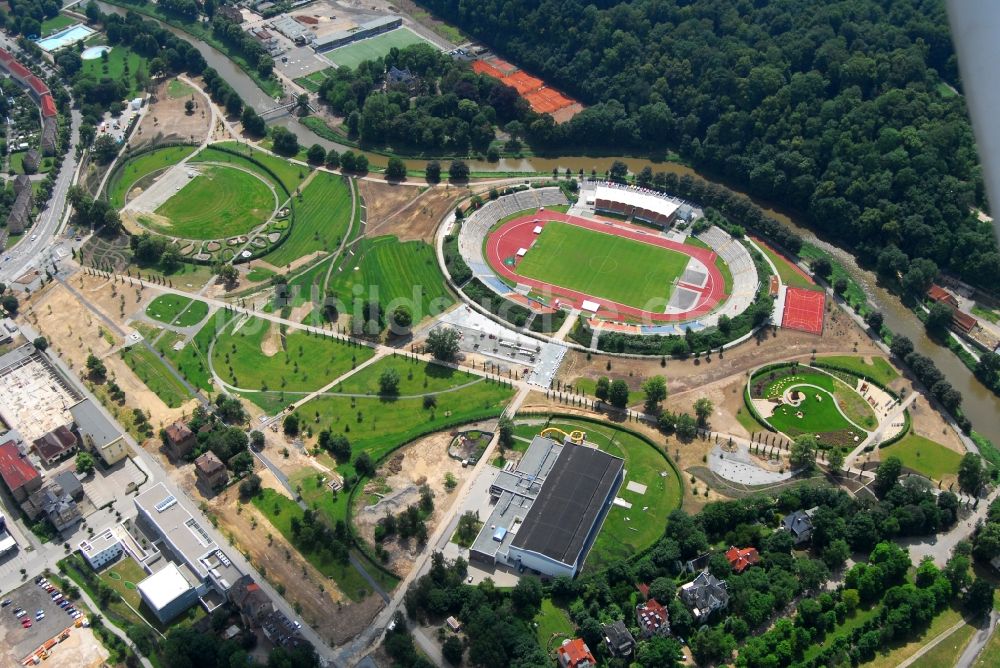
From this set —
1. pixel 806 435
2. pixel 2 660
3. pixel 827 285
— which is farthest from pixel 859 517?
pixel 2 660

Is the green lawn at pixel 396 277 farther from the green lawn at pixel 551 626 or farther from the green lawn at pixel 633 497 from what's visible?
the green lawn at pixel 551 626

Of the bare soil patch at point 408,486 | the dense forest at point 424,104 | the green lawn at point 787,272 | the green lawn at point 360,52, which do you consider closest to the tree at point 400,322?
the bare soil patch at point 408,486

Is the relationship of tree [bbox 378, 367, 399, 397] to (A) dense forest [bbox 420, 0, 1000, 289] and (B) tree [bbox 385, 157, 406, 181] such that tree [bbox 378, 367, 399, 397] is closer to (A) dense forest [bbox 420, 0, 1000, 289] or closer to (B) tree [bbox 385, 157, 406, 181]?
(B) tree [bbox 385, 157, 406, 181]

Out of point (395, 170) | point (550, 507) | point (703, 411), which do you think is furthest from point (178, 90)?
point (703, 411)

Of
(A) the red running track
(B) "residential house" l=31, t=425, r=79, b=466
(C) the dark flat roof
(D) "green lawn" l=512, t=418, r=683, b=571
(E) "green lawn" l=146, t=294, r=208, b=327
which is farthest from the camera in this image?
(A) the red running track

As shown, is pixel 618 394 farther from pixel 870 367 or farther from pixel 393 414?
pixel 870 367

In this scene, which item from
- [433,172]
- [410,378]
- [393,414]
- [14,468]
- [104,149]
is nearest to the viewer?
[14,468]

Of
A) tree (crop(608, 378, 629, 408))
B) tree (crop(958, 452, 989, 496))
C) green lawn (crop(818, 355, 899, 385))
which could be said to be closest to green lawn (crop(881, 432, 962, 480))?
tree (crop(958, 452, 989, 496))
